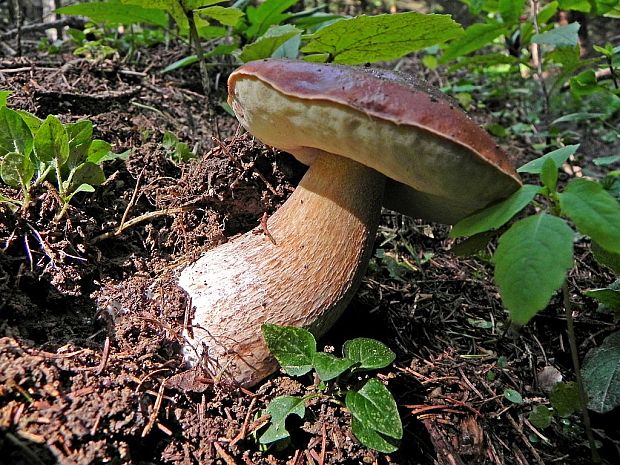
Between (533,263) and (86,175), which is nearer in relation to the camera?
(533,263)

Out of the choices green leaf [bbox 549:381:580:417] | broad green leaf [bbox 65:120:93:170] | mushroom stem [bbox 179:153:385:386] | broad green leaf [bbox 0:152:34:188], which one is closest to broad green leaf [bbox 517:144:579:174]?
mushroom stem [bbox 179:153:385:386]

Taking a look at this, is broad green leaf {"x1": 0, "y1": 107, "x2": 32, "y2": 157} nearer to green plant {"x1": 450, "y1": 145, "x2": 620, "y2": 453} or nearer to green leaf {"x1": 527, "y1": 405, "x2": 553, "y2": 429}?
green plant {"x1": 450, "y1": 145, "x2": 620, "y2": 453}

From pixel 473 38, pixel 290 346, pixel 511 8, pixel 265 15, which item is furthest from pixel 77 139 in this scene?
pixel 511 8

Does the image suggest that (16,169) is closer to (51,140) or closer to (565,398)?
(51,140)

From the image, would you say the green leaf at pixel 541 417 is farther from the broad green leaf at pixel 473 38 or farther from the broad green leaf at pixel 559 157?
the broad green leaf at pixel 473 38

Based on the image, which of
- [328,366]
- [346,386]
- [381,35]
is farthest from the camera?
[381,35]

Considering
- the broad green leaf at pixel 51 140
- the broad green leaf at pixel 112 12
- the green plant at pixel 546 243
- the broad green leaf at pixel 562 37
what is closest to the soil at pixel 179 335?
the broad green leaf at pixel 51 140
